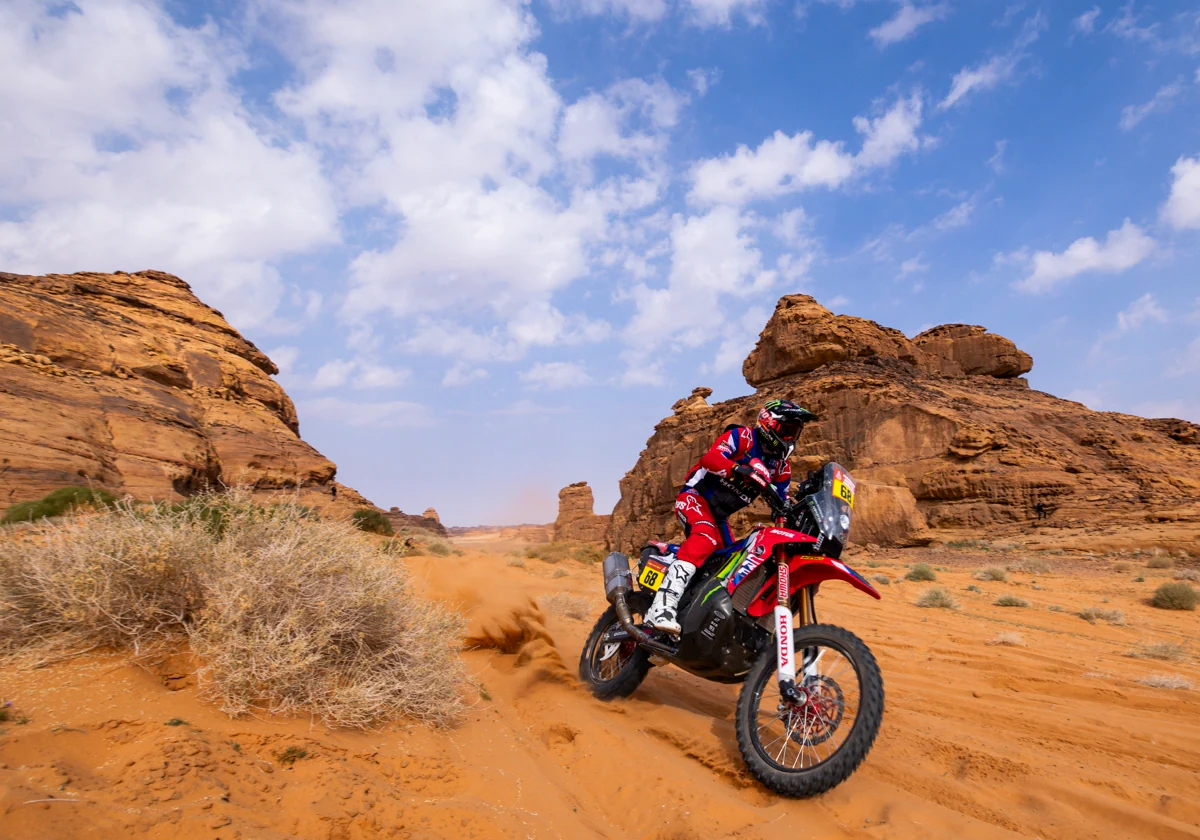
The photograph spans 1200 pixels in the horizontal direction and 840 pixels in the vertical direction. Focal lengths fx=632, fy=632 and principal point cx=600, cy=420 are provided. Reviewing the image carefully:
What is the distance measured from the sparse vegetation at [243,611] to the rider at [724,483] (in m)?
1.62

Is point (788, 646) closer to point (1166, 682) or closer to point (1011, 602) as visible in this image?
point (1166, 682)

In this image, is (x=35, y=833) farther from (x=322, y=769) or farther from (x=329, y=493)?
→ (x=329, y=493)

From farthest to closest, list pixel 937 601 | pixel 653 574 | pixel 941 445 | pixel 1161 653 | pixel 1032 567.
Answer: pixel 941 445 < pixel 1032 567 < pixel 937 601 < pixel 1161 653 < pixel 653 574

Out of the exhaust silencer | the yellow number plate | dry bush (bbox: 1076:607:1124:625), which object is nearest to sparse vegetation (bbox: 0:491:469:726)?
the exhaust silencer

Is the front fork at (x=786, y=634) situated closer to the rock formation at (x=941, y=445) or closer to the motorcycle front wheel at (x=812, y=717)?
the motorcycle front wheel at (x=812, y=717)

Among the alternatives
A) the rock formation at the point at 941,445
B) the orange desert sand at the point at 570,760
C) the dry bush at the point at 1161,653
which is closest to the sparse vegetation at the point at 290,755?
the orange desert sand at the point at 570,760

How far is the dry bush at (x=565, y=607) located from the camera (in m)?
8.12

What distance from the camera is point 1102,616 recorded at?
9.68 m

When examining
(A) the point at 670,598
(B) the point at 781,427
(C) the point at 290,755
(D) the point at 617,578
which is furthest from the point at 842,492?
(C) the point at 290,755

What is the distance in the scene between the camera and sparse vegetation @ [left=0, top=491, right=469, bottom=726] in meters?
3.04

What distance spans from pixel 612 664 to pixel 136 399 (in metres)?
22.3

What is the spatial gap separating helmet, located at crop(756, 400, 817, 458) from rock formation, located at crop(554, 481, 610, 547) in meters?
74.4

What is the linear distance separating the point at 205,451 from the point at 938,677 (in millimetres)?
22672

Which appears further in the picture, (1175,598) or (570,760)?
(1175,598)
